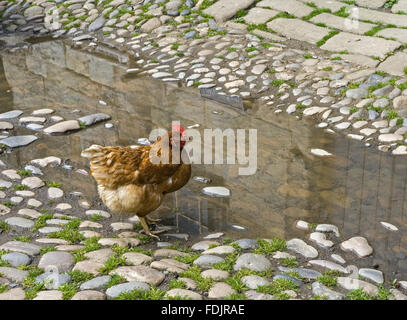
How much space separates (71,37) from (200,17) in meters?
2.77

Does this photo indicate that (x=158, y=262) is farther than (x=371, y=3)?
No

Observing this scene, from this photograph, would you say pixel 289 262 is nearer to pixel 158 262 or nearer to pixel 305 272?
pixel 305 272

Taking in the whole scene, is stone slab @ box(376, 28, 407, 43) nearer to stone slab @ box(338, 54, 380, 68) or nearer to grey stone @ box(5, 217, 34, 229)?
stone slab @ box(338, 54, 380, 68)

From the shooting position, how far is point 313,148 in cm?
806

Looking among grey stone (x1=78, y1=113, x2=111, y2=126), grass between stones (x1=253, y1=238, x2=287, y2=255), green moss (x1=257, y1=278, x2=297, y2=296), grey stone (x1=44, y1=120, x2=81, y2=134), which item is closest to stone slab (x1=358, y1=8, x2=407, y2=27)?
grey stone (x1=78, y1=113, x2=111, y2=126)

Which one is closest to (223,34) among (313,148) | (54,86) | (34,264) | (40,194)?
(54,86)

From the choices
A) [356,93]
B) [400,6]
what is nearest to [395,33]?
[400,6]

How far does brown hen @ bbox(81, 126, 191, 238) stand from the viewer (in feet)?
19.4

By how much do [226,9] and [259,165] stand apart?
17.5 ft

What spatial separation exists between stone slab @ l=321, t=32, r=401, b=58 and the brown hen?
505cm

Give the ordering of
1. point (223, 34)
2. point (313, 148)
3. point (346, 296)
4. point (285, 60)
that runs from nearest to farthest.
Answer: point (346, 296) → point (313, 148) → point (285, 60) → point (223, 34)

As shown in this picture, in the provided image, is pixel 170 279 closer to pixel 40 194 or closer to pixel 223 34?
pixel 40 194

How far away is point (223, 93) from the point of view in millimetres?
9781

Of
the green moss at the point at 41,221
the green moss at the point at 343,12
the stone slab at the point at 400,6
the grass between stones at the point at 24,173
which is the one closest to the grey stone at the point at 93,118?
the grass between stones at the point at 24,173
